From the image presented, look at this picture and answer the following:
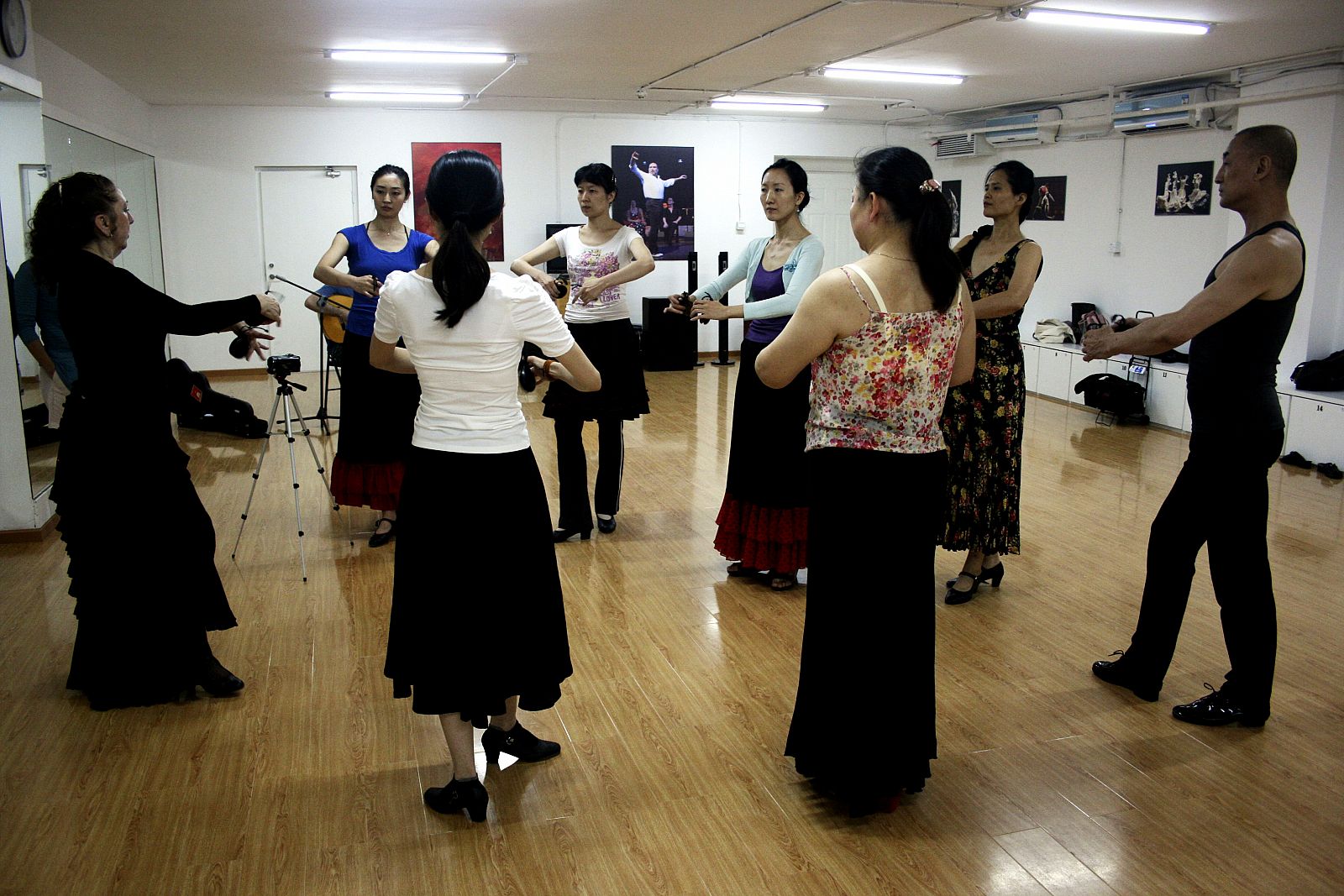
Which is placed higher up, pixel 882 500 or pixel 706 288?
pixel 706 288

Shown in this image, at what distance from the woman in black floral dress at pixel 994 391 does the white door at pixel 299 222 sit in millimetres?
8490

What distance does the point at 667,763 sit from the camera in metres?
2.90

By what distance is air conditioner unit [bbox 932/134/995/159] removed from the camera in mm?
11172

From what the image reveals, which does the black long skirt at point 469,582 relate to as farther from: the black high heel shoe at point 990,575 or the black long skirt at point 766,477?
the black high heel shoe at point 990,575

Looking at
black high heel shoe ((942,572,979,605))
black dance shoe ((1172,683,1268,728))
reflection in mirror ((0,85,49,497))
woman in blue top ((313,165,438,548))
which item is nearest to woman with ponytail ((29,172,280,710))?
woman in blue top ((313,165,438,548))

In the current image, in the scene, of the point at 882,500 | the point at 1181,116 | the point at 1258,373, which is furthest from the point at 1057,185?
the point at 882,500

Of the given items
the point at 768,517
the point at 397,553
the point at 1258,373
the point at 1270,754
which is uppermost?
the point at 1258,373

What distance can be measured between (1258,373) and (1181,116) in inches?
254

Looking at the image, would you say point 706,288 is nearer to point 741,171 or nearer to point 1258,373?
point 1258,373

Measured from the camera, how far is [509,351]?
2.43 meters

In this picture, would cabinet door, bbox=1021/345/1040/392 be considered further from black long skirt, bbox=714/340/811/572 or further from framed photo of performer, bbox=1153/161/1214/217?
black long skirt, bbox=714/340/811/572

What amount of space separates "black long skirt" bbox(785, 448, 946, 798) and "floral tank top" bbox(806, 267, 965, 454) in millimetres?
43

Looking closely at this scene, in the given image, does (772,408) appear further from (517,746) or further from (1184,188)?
(1184,188)

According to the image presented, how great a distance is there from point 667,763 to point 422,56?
631 cm
